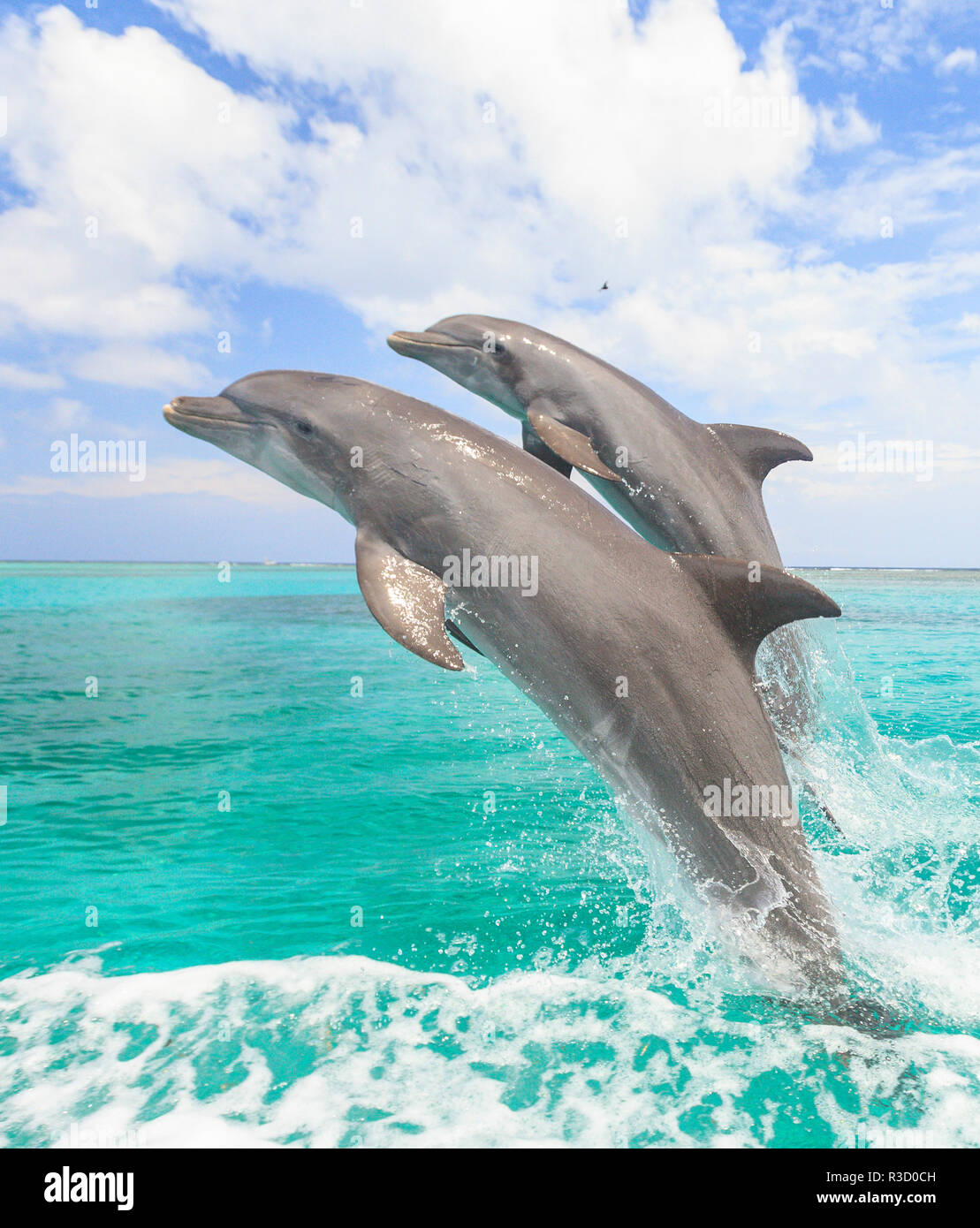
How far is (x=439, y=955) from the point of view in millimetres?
5355

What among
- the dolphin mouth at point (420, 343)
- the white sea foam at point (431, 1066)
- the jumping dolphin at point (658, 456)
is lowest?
the white sea foam at point (431, 1066)

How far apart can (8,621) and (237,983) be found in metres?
30.9

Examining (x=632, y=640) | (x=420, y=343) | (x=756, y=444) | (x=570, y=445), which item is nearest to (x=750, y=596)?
(x=632, y=640)

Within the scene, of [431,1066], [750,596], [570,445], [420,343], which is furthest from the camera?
[420,343]

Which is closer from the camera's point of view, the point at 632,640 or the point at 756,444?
the point at 632,640

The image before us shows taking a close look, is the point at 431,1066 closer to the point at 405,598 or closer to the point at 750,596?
the point at 405,598

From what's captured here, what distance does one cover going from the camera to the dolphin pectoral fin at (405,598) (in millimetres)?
4309

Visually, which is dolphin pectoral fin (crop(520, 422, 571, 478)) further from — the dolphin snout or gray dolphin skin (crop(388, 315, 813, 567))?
the dolphin snout

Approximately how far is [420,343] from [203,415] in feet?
8.69

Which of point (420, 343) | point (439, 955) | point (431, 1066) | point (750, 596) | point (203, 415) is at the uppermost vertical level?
point (420, 343)

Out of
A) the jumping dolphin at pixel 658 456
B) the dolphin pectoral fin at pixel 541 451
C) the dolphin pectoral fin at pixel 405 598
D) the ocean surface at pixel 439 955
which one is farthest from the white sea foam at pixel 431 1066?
the dolphin pectoral fin at pixel 541 451

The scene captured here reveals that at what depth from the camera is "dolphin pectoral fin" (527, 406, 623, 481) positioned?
5975 mm

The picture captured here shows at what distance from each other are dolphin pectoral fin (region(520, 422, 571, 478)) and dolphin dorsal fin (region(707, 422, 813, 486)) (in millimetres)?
1232

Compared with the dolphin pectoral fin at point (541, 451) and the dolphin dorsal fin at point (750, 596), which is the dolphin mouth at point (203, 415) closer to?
the dolphin pectoral fin at point (541, 451)
